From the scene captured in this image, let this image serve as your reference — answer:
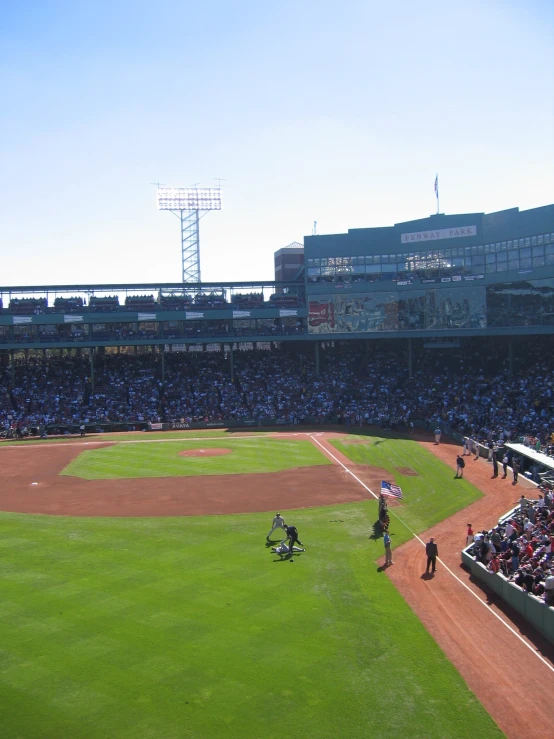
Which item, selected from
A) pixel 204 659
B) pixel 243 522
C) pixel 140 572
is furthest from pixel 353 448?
pixel 204 659

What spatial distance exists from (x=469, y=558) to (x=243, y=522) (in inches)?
357

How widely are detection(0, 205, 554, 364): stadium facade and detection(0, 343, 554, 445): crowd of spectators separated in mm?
2282

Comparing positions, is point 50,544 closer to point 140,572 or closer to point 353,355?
point 140,572

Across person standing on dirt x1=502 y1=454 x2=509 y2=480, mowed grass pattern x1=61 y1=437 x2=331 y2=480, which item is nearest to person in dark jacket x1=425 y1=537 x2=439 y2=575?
person standing on dirt x1=502 y1=454 x2=509 y2=480

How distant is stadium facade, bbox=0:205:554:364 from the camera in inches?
2244

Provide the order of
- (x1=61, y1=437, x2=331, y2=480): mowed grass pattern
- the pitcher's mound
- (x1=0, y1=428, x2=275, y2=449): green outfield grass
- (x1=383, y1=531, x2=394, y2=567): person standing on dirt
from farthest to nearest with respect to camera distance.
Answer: (x1=0, y1=428, x2=275, y2=449): green outfield grass, the pitcher's mound, (x1=61, y1=437, x2=331, y2=480): mowed grass pattern, (x1=383, y1=531, x2=394, y2=567): person standing on dirt

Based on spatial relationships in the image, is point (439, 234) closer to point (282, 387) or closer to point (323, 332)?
point (323, 332)

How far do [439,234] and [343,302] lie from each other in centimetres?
1073

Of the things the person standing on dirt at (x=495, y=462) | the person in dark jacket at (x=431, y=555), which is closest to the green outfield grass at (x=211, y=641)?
the person in dark jacket at (x=431, y=555)

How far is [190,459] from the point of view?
4009cm

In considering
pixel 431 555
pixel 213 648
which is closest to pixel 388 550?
pixel 431 555

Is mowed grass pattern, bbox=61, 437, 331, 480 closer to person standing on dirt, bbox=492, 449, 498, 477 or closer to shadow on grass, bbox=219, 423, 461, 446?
shadow on grass, bbox=219, 423, 461, 446

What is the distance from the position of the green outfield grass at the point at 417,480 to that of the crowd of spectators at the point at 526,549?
300 centimetres

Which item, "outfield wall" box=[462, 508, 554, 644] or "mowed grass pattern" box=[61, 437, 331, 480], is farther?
"mowed grass pattern" box=[61, 437, 331, 480]
